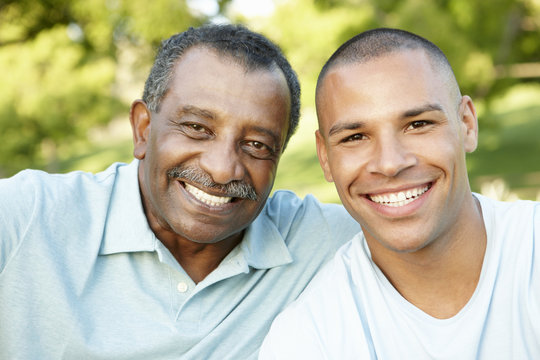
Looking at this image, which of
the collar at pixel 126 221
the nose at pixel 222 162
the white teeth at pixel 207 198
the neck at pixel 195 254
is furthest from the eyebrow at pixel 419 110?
the collar at pixel 126 221

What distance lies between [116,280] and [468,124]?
1736 mm

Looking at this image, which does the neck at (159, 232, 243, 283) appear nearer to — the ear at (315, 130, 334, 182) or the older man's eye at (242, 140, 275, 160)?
the older man's eye at (242, 140, 275, 160)

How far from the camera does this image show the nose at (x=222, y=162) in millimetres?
2467

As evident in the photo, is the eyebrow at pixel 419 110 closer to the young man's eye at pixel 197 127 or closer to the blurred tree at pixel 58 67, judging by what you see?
the young man's eye at pixel 197 127

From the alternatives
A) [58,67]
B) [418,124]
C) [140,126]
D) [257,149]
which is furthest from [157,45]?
[418,124]

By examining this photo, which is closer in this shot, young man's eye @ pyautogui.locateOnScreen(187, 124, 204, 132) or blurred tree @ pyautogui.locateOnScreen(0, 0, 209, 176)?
young man's eye @ pyautogui.locateOnScreen(187, 124, 204, 132)

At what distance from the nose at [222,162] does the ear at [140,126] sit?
46cm

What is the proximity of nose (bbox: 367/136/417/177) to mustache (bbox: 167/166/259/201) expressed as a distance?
0.61m

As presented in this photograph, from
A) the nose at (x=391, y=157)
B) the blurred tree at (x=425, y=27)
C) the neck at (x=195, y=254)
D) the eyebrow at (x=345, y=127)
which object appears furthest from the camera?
the blurred tree at (x=425, y=27)

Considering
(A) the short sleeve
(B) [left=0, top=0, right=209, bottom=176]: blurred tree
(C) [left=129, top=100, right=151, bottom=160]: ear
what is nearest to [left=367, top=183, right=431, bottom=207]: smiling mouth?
(C) [left=129, top=100, right=151, bottom=160]: ear

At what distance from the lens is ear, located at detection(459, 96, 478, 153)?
2445 mm

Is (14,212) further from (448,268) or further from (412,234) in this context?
(448,268)

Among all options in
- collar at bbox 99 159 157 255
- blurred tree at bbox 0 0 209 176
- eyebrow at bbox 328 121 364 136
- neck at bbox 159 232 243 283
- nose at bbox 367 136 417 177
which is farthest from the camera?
blurred tree at bbox 0 0 209 176

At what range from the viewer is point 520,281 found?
222cm
